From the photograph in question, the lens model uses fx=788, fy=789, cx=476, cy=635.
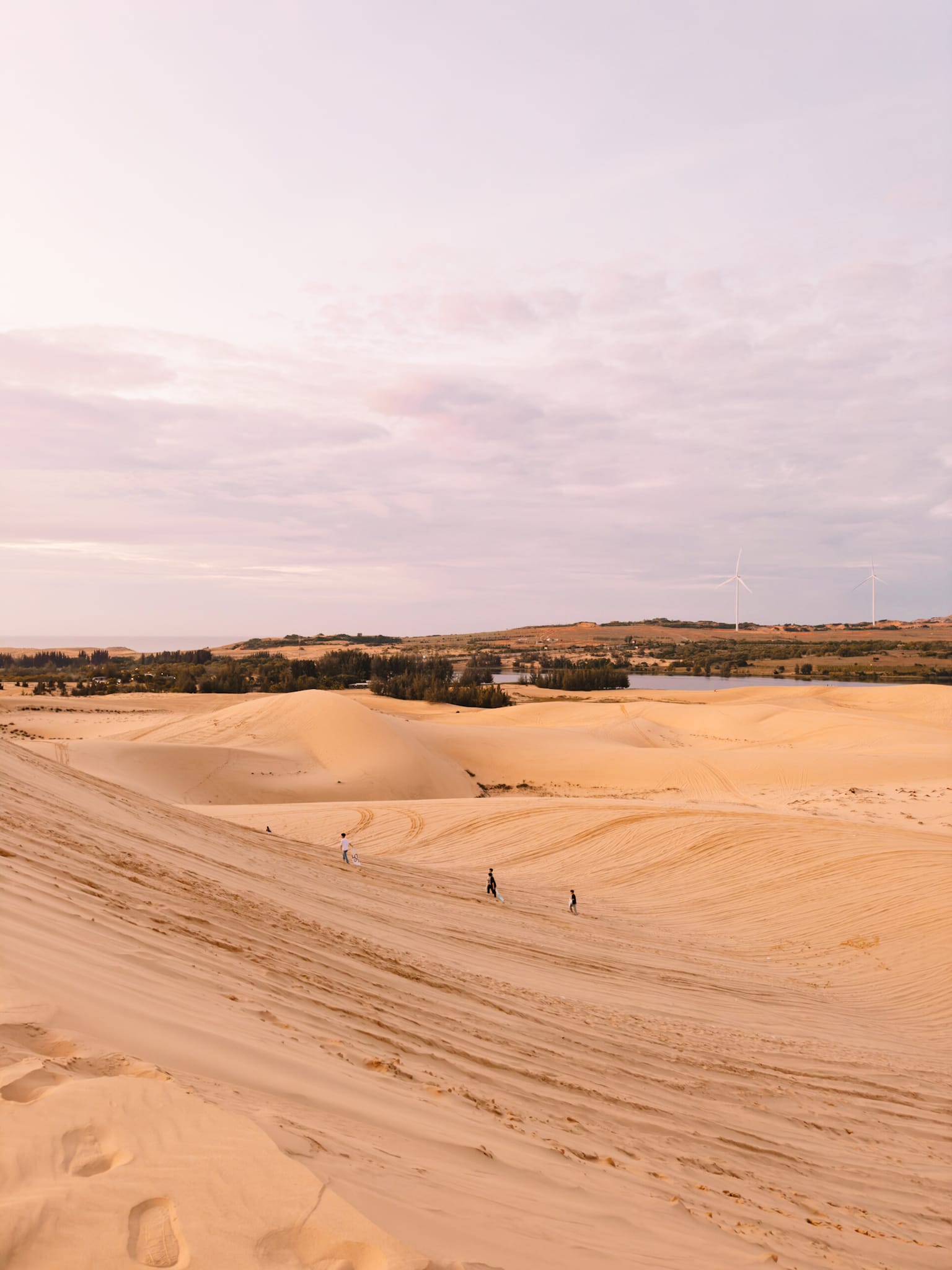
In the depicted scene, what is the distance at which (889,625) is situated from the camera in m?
133

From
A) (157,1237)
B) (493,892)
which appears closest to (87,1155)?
(157,1237)

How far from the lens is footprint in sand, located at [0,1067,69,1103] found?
2.44 m

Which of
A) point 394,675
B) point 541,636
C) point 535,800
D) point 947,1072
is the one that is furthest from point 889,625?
point 947,1072

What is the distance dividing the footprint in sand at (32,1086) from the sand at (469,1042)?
0.03 feet

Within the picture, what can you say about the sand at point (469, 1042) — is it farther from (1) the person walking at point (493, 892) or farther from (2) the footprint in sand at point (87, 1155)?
(1) the person walking at point (493, 892)

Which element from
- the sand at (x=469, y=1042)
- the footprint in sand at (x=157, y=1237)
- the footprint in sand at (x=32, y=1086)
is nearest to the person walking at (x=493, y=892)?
the sand at (x=469, y=1042)

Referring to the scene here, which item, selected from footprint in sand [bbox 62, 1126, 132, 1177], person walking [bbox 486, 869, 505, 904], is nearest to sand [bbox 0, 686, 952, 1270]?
footprint in sand [bbox 62, 1126, 132, 1177]

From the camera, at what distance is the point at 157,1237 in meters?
2.01

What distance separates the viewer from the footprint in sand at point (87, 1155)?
2.18 m

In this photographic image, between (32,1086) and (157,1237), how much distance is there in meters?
0.79

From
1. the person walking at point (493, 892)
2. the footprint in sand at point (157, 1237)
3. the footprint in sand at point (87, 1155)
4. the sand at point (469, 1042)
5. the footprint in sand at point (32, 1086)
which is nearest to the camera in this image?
the footprint in sand at point (157, 1237)

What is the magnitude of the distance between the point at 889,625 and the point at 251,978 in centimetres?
14710

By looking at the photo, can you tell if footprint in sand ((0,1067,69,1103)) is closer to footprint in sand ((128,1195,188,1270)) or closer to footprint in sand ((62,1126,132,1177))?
footprint in sand ((62,1126,132,1177))

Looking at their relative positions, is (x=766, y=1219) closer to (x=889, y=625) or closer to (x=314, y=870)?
(x=314, y=870)
